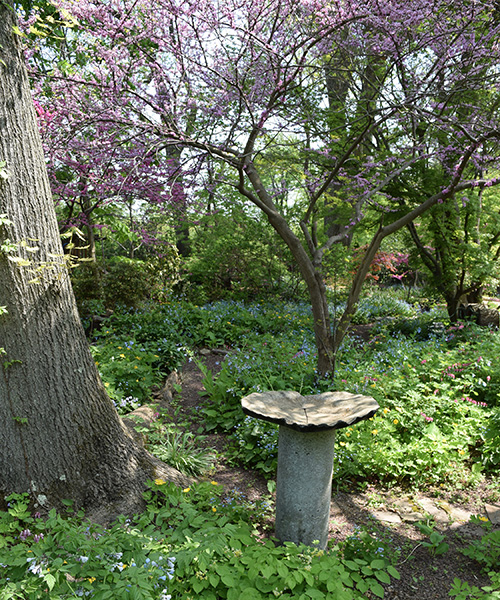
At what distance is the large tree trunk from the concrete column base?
3.21ft

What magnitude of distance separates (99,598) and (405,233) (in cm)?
880

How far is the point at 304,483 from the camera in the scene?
2543mm

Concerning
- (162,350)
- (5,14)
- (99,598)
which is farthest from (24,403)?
(162,350)

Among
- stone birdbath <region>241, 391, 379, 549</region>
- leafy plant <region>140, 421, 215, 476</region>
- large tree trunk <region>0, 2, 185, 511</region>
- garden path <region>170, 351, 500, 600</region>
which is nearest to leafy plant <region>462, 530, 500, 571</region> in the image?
garden path <region>170, 351, 500, 600</region>

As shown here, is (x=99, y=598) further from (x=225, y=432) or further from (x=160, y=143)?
(x=160, y=143)

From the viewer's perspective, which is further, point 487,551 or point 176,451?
point 176,451

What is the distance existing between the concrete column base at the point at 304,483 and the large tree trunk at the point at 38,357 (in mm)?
978

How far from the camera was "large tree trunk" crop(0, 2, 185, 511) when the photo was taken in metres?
2.41

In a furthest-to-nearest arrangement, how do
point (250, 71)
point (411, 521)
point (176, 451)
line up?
1. point (250, 71)
2. point (176, 451)
3. point (411, 521)

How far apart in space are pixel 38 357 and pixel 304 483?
1.79 meters

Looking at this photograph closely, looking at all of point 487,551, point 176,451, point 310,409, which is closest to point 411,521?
point 487,551

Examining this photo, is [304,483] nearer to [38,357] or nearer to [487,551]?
[487,551]

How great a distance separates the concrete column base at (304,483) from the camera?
2527 millimetres

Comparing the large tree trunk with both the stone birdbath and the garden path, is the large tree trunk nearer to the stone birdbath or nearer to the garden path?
the stone birdbath
